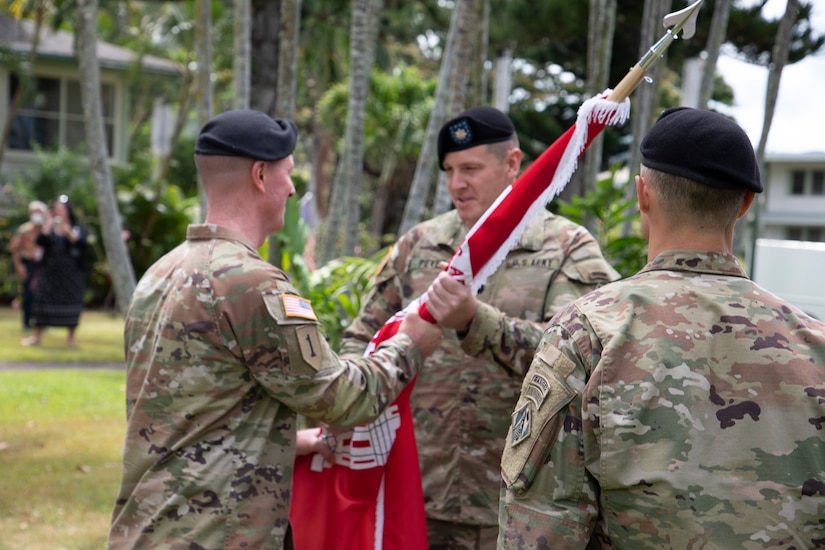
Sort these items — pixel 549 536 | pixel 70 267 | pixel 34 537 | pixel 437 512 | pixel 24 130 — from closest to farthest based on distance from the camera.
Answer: pixel 549 536
pixel 437 512
pixel 34 537
pixel 70 267
pixel 24 130

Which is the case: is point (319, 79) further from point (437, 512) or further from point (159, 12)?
point (437, 512)

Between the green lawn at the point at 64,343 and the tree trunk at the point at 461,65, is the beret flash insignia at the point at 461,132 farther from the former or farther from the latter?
the green lawn at the point at 64,343

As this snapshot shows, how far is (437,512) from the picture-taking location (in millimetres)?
3211

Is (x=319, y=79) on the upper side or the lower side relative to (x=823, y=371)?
upper

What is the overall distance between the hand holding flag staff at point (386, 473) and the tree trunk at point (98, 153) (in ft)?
12.4

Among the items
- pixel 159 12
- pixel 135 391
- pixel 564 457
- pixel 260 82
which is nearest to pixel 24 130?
pixel 159 12

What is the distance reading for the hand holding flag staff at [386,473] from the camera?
299 cm

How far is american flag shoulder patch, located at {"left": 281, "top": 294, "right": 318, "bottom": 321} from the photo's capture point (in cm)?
255

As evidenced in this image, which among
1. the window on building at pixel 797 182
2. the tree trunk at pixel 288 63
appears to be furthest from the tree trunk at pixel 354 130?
the window on building at pixel 797 182

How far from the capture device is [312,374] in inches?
102

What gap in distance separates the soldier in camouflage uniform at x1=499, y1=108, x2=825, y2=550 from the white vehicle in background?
6849 mm

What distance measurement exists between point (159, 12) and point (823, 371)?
2968 cm

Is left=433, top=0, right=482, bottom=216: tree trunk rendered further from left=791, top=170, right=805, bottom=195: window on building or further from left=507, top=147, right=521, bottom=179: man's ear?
left=791, top=170, right=805, bottom=195: window on building

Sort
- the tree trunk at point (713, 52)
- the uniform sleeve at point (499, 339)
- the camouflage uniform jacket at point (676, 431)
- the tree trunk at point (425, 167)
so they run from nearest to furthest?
the camouflage uniform jacket at point (676, 431)
the uniform sleeve at point (499, 339)
the tree trunk at point (425, 167)
the tree trunk at point (713, 52)
